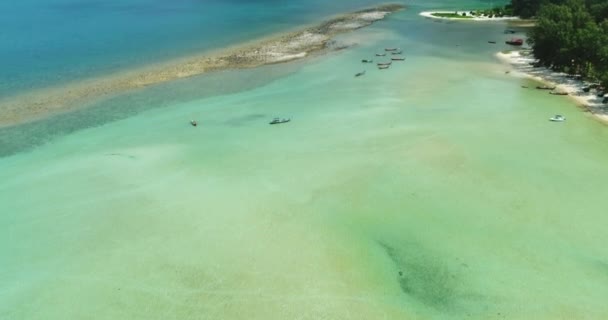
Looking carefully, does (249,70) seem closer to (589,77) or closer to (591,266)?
(589,77)

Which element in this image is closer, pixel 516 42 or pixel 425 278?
pixel 425 278

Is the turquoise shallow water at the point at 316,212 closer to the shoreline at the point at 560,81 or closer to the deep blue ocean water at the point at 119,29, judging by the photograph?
the shoreline at the point at 560,81

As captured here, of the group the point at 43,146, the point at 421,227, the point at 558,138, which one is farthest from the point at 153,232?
the point at 558,138

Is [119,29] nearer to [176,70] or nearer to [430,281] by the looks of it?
[176,70]

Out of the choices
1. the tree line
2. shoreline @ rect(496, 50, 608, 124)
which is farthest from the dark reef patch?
the tree line

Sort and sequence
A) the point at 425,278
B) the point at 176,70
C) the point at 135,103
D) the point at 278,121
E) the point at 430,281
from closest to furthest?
the point at 430,281 < the point at 425,278 < the point at 278,121 < the point at 135,103 < the point at 176,70

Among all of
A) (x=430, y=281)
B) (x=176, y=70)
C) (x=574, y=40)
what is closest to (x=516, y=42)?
(x=574, y=40)
